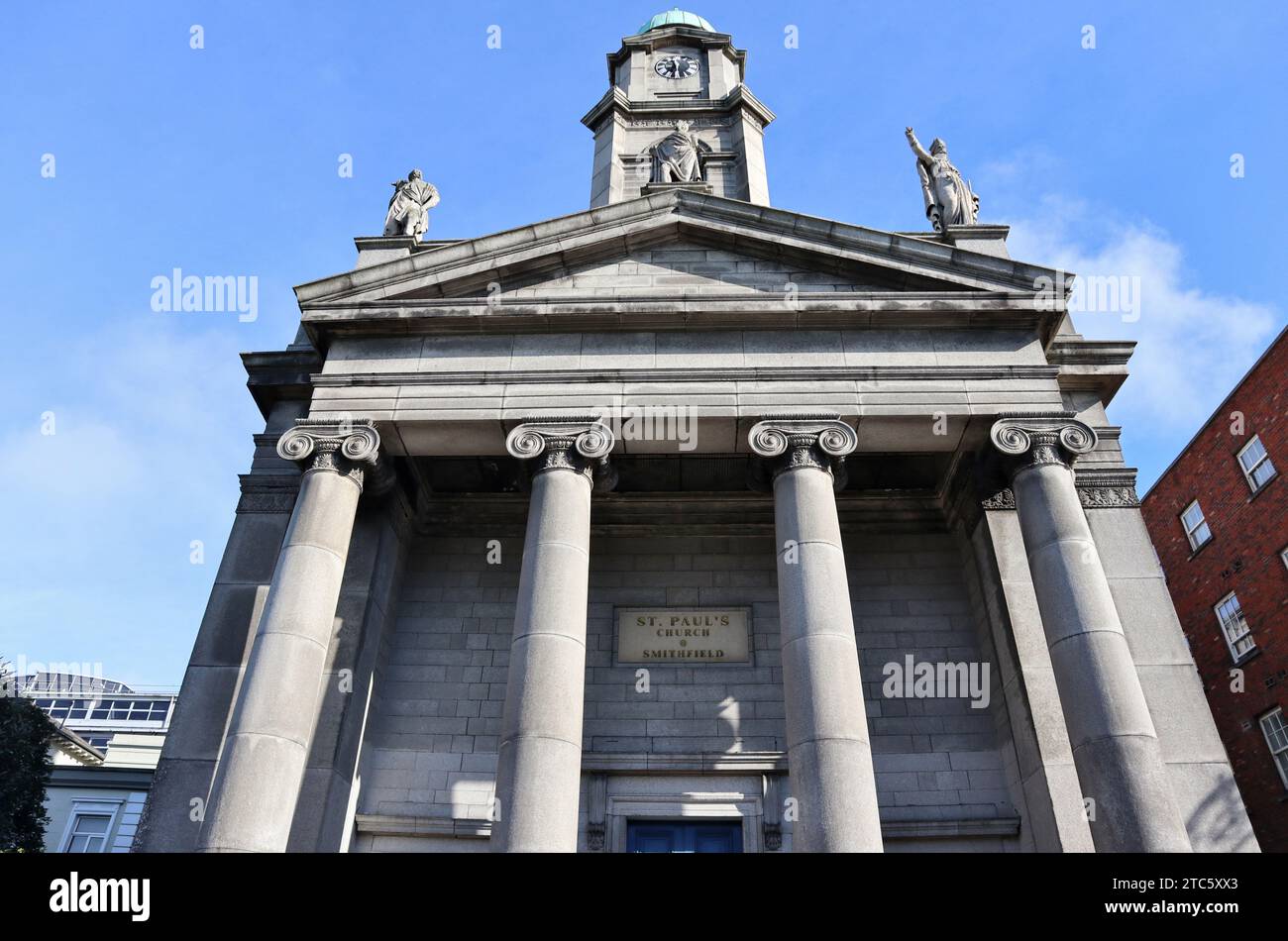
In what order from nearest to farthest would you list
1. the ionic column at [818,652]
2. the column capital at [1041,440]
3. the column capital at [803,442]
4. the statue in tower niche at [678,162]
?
1. the ionic column at [818,652]
2. the column capital at [1041,440]
3. the column capital at [803,442]
4. the statue in tower niche at [678,162]

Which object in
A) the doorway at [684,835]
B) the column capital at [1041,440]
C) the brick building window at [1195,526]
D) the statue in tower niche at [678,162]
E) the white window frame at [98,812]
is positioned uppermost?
the statue in tower niche at [678,162]

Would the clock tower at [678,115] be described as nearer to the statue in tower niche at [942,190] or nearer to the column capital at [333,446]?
the statue in tower niche at [942,190]

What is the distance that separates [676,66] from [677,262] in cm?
1943

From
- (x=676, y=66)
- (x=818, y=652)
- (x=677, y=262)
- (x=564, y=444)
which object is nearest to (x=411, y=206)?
(x=677, y=262)

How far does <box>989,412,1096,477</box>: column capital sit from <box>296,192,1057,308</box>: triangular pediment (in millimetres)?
2832

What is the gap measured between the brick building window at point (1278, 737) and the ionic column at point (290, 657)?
26.2 m

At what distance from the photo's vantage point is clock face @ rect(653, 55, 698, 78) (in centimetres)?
3416

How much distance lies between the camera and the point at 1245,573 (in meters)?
28.0

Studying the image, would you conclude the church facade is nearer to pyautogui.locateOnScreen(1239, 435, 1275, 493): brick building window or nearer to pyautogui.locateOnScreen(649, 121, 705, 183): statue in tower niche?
pyautogui.locateOnScreen(649, 121, 705, 183): statue in tower niche

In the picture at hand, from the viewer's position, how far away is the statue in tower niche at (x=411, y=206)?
2017 centimetres

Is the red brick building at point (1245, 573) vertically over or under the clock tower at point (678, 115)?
under

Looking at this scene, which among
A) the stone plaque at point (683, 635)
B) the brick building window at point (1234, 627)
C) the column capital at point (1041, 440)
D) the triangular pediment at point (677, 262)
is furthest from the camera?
the brick building window at point (1234, 627)

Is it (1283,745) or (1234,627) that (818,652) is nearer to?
(1283,745)

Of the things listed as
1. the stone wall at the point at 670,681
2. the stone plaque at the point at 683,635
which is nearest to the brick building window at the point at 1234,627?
the stone wall at the point at 670,681
